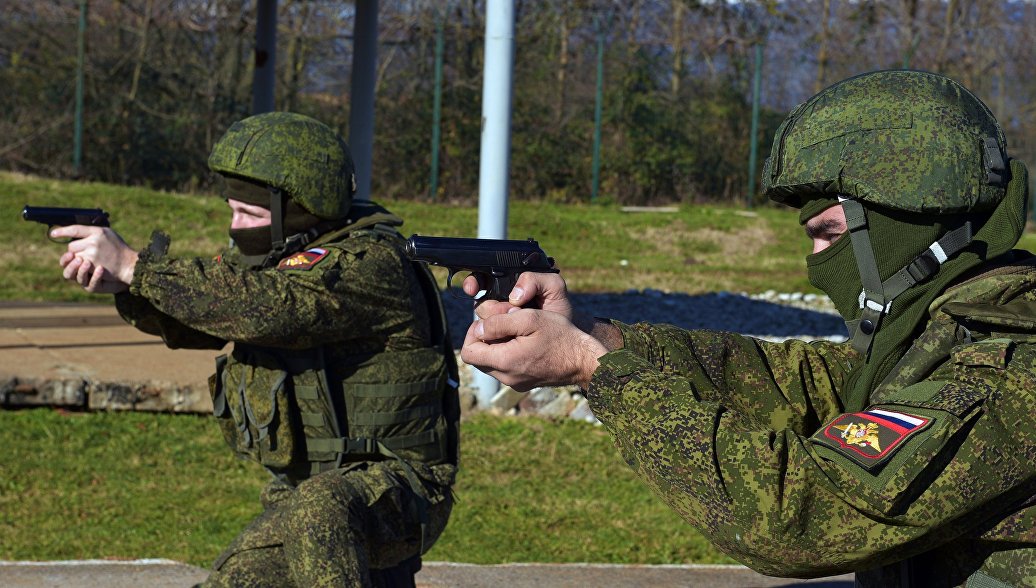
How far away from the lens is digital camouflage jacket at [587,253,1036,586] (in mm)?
1995

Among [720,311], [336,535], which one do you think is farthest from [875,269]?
[720,311]

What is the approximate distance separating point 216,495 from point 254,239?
2.66 metres

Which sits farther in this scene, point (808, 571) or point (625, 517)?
point (625, 517)

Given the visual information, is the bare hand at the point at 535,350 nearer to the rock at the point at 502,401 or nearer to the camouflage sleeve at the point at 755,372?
the camouflage sleeve at the point at 755,372

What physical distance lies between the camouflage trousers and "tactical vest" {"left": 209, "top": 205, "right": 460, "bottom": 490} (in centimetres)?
13

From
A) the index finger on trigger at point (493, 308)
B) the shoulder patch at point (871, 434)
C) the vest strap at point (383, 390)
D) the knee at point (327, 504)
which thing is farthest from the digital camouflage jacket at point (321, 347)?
the shoulder patch at point (871, 434)

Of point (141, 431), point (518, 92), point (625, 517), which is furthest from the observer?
point (518, 92)

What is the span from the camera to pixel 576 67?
18781mm

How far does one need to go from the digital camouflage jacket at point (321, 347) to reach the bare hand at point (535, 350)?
70.1 inches

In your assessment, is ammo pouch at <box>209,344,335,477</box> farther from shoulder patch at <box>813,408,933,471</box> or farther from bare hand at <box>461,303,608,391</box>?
shoulder patch at <box>813,408,933,471</box>

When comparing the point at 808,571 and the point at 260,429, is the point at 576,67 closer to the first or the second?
the point at 260,429

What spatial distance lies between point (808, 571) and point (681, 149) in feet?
57.5

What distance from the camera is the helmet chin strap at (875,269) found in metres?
2.31

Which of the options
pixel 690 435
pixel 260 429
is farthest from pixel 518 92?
pixel 690 435
